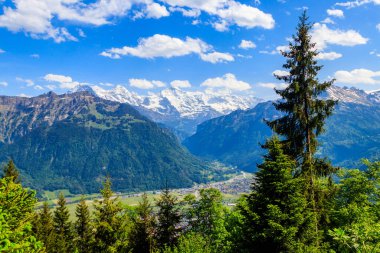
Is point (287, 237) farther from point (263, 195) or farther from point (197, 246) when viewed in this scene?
point (197, 246)

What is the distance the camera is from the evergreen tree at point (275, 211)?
26.2 metres

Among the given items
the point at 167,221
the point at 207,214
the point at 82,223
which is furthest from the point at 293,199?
the point at 82,223

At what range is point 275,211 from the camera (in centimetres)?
2634

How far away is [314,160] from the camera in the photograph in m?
32.8

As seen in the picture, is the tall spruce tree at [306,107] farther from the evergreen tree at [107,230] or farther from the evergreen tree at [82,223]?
the evergreen tree at [82,223]

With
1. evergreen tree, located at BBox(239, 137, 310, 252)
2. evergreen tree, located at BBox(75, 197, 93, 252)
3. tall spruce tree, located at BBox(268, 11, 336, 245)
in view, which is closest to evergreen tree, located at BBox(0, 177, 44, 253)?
evergreen tree, located at BBox(239, 137, 310, 252)

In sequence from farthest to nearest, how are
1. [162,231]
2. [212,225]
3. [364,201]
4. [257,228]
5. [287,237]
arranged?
[212,225]
[162,231]
[364,201]
[257,228]
[287,237]

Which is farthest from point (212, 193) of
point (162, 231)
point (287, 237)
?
point (287, 237)

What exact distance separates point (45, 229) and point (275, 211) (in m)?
54.0

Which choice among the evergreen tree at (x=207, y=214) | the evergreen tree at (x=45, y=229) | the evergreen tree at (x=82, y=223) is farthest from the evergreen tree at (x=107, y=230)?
the evergreen tree at (x=82, y=223)

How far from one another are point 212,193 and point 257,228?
4014 cm

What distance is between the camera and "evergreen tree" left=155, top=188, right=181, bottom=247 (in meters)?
55.9

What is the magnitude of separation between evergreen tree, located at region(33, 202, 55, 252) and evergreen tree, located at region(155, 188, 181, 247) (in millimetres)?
19129

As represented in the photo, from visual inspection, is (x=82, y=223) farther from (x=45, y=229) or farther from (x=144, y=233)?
(x=144, y=233)
